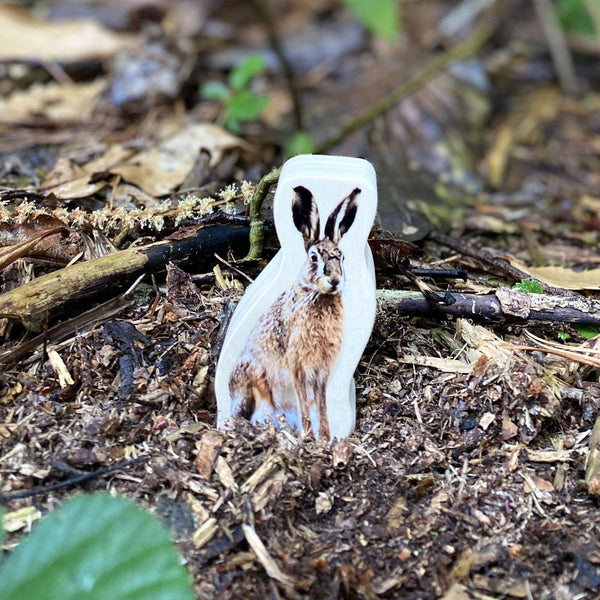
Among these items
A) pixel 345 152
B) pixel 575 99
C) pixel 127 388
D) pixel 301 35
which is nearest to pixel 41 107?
pixel 345 152

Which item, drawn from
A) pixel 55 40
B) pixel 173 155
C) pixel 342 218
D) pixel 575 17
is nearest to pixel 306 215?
pixel 342 218

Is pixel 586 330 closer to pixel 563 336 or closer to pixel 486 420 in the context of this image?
pixel 563 336

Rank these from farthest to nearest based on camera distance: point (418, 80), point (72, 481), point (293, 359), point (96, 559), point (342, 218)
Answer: point (418, 80) → point (293, 359) → point (342, 218) → point (72, 481) → point (96, 559)

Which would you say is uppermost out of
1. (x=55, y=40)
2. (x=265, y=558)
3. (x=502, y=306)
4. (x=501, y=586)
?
(x=55, y=40)

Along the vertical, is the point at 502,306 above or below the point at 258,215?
below

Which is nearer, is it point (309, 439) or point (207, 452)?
point (207, 452)

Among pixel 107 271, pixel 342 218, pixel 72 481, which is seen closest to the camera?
pixel 72 481

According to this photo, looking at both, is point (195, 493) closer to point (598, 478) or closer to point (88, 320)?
point (88, 320)
